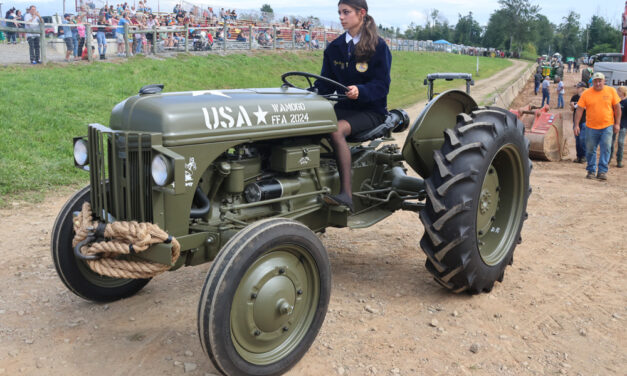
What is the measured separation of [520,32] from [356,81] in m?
117

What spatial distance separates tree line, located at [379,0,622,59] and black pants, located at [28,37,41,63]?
3556 inches

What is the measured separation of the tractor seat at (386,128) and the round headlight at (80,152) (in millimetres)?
2025

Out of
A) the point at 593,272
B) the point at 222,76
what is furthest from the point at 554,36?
the point at 593,272

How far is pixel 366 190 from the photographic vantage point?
534 centimetres

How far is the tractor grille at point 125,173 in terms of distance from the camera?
351 cm

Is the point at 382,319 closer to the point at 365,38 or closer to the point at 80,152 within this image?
the point at 365,38

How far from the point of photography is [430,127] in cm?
523

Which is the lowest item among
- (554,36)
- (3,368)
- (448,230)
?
(3,368)

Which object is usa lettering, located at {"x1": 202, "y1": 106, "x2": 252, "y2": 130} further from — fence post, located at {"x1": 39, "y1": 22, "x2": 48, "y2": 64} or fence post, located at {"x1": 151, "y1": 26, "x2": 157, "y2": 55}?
fence post, located at {"x1": 151, "y1": 26, "x2": 157, "y2": 55}

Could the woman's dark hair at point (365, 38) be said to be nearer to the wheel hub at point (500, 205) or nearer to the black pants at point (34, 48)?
the wheel hub at point (500, 205)

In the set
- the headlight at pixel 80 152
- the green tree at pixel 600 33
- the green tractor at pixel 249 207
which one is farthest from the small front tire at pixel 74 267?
the green tree at pixel 600 33

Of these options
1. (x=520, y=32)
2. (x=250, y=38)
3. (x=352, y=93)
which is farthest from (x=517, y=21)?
(x=352, y=93)

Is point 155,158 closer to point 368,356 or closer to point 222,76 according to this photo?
point 368,356

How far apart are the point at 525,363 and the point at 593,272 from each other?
205 cm
